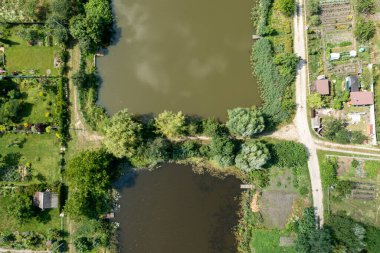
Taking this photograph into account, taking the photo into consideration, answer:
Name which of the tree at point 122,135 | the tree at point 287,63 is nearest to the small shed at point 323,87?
the tree at point 287,63

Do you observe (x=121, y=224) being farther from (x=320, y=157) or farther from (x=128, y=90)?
(x=320, y=157)

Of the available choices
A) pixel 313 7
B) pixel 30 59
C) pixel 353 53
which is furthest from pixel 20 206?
pixel 353 53

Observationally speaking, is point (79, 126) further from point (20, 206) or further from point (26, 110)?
point (20, 206)

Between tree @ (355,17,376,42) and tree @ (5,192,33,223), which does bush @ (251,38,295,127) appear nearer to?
tree @ (355,17,376,42)

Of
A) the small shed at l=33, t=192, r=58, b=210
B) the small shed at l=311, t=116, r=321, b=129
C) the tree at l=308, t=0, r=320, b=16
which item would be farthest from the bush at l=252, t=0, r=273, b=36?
the small shed at l=33, t=192, r=58, b=210

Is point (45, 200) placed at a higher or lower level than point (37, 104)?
lower

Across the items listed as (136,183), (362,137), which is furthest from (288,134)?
(136,183)
